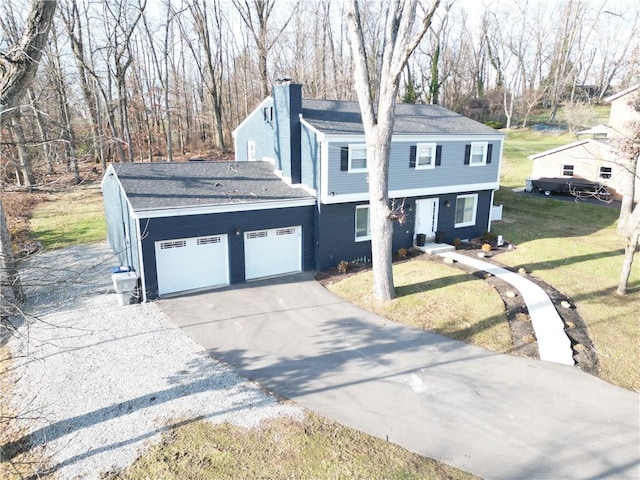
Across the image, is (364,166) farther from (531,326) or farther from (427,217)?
(531,326)

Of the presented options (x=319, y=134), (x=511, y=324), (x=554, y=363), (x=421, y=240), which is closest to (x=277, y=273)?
(x=319, y=134)

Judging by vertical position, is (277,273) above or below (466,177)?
below

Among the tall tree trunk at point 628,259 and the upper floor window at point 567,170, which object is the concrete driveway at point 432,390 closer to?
the tall tree trunk at point 628,259

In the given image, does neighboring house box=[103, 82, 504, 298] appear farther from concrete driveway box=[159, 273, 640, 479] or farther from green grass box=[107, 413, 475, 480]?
green grass box=[107, 413, 475, 480]

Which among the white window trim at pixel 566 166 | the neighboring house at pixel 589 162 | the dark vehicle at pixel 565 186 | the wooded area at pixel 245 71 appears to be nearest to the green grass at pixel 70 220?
the wooded area at pixel 245 71

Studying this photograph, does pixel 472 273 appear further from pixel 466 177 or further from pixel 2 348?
pixel 2 348

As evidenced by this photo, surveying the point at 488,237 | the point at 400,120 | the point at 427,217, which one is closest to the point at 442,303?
the point at 427,217
